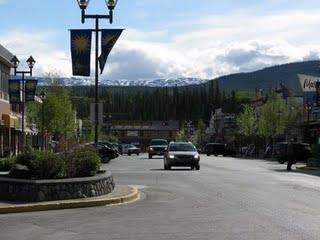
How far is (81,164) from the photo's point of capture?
64.5 ft

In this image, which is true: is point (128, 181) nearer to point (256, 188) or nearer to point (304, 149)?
point (256, 188)

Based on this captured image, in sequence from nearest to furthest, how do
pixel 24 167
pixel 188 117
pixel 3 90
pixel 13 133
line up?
pixel 24 167
pixel 3 90
pixel 13 133
pixel 188 117

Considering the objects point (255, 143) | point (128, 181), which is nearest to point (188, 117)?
point (255, 143)

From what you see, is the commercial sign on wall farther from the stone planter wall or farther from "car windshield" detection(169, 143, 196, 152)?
the stone planter wall

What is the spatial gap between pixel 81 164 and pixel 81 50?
5.16 meters

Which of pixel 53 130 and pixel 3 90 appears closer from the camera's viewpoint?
pixel 3 90

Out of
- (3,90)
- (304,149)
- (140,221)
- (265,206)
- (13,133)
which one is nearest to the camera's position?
(140,221)

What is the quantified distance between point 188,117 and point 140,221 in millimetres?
184132

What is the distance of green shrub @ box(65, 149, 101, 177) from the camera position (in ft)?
63.6

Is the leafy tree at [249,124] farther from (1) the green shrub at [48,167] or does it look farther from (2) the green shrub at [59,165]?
(1) the green shrub at [48,167]

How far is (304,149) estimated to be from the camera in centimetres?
5291

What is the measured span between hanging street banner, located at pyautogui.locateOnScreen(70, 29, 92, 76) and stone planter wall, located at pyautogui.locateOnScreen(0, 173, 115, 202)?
5754 mm

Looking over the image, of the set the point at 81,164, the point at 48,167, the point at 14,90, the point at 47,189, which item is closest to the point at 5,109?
the point at 14,90

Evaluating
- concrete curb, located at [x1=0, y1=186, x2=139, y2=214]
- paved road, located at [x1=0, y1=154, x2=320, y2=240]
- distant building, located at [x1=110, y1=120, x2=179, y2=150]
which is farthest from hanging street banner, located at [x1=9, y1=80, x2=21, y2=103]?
distant building, located at [x1=110, y1=120, x2=179, y2=150]
